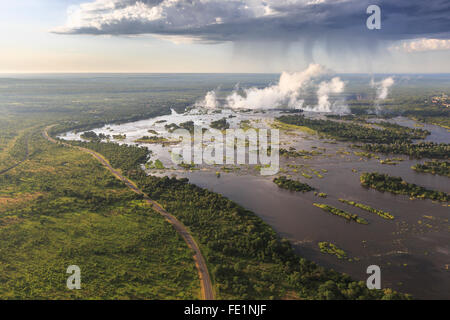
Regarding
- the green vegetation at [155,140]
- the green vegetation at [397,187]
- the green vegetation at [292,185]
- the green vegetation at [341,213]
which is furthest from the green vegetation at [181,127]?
the green vegetation at [341,213]

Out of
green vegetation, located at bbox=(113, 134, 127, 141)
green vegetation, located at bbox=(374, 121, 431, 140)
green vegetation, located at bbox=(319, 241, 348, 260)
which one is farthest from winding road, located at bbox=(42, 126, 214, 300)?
green vegetation, located at bbox=(374, 121, 431, 140)

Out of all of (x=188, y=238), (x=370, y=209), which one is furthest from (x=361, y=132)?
Result: (x=188, y=238)

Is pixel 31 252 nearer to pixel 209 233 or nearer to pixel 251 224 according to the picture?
pixel 209 233

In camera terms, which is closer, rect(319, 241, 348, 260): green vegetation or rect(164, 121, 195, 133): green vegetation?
rect(319, 241, 348, 260): green vegetation

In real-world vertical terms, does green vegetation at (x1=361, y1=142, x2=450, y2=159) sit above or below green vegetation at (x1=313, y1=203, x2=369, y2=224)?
above

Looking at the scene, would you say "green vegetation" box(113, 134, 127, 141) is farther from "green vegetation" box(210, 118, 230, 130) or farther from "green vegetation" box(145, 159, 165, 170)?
"green vegetation" box(210, 118, 230, 130)
